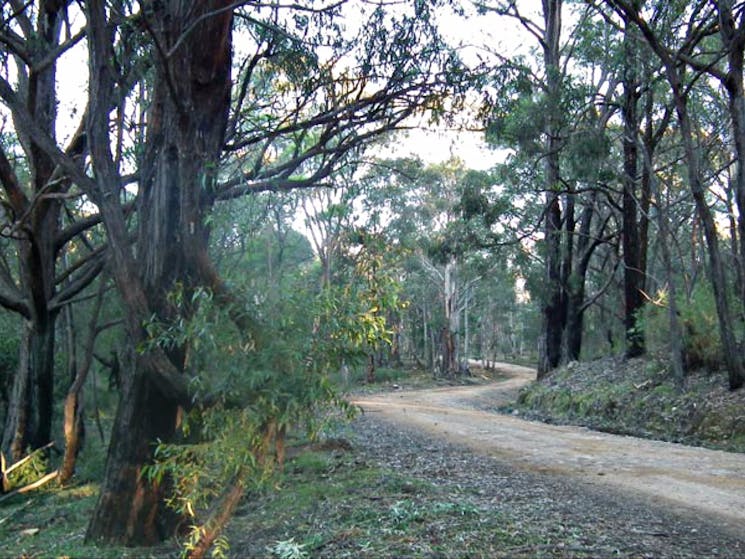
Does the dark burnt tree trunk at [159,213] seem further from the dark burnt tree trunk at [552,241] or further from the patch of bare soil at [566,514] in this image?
the dark burnt tree trunk at [552,241]

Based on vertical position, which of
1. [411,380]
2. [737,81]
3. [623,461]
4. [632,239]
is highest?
[737,81]

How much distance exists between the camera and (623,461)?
31.0 feet

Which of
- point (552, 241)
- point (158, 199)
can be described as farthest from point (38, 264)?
point (552, 241)

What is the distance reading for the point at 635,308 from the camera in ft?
63.5

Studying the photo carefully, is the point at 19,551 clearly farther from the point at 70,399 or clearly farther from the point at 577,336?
the point at 577,336

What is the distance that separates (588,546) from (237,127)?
8.62 m

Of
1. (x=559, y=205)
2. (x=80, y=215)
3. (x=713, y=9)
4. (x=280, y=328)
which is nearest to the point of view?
(x=280, y=328)

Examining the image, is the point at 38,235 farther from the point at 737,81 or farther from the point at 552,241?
the point at 552,241

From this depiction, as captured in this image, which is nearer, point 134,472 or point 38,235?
point 134,472

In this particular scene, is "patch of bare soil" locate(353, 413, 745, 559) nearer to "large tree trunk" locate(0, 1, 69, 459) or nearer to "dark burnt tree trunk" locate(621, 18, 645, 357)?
"large tree trunk" locate(0, 1, 69, 459)

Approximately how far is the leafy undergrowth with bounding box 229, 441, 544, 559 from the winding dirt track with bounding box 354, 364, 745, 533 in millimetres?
1921

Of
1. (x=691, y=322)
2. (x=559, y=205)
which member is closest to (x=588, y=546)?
(x=691, y=322)

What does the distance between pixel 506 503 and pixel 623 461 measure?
3197 mm

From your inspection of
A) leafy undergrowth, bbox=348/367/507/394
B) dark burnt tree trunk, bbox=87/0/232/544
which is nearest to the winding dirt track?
dark burnt tree trunk, bbox=87/0/232/544
